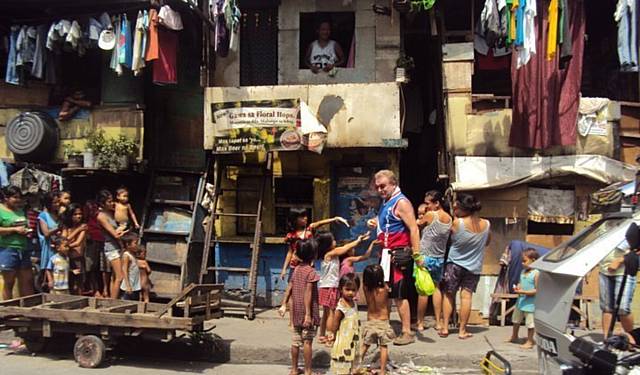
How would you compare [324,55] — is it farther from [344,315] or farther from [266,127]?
[344,315]

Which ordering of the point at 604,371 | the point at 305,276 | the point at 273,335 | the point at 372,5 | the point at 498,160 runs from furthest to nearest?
the point at 372,5 → the point at 498,160 → the point at 273,335 → the point at 305,276 → the point at 604,371

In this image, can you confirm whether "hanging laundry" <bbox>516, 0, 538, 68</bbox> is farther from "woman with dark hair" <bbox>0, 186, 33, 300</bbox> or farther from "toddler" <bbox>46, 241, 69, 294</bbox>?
"woman with dark hair" <bbox>0, 186, 33, 300</bbox>

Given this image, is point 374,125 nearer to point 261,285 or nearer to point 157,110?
point 261,285

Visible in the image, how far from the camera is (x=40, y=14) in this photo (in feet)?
34.9

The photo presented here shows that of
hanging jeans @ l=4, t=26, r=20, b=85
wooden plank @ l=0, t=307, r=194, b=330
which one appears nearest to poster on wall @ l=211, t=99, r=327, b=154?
wooden plank @ l=0, t=307, r=194, b=330

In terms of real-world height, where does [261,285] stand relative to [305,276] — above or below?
below

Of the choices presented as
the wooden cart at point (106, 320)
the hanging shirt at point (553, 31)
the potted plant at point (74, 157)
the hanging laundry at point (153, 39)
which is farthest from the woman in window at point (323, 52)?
the wooden cart at point (106, 320)

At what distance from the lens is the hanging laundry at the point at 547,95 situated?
8828 mm

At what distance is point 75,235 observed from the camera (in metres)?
8.86

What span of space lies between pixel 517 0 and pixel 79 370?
7779 millimetres

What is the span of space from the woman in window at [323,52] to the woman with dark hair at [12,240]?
5237mm

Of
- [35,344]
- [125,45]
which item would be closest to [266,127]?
[125,45]

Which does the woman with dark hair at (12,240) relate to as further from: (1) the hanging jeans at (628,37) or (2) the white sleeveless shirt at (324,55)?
(1) the hanging jeans at (628,37)

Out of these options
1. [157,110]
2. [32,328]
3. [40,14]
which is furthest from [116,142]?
[32,328]
